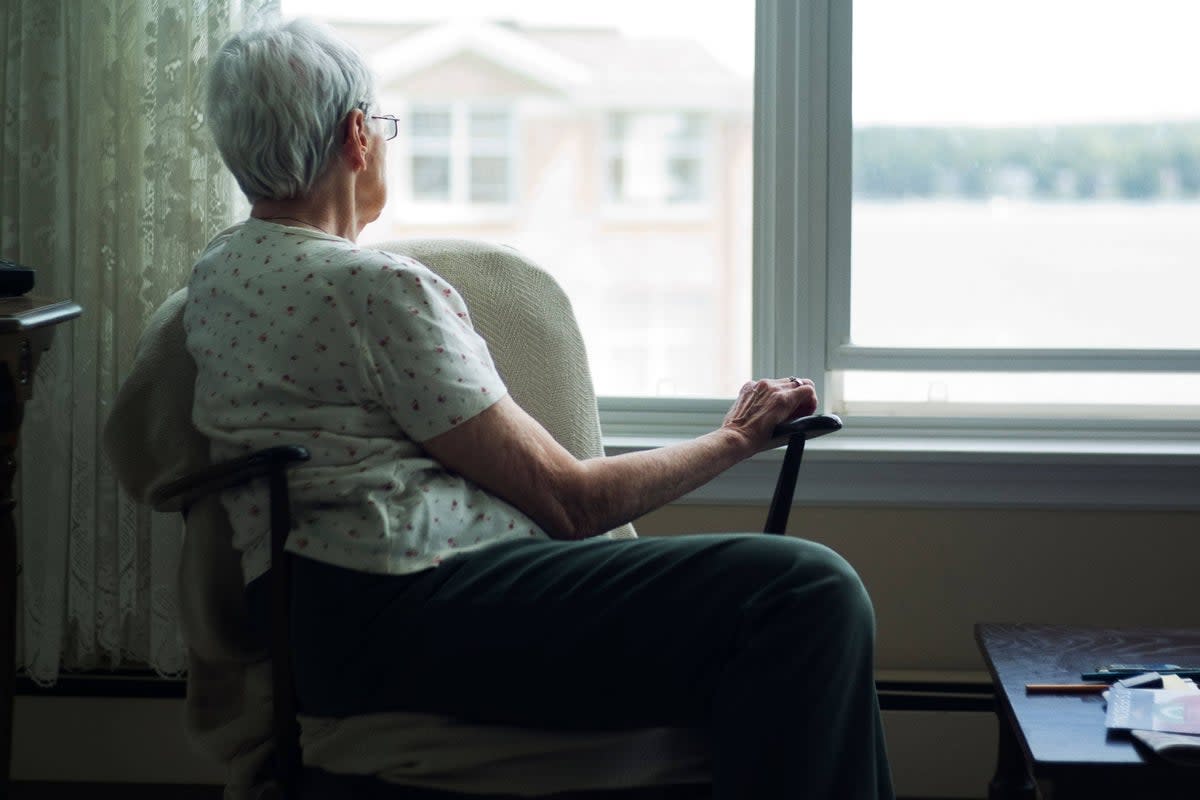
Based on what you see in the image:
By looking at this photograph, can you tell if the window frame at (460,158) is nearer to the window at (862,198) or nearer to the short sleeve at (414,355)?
the window at (862,198)

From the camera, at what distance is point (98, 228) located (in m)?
2.10

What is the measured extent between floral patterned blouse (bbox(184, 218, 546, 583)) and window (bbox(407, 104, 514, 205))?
91 centimetres

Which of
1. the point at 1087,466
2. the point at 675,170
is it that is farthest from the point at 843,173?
the point at 1087,466

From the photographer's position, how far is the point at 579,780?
1.35 m

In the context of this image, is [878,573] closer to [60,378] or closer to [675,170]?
[675,170]

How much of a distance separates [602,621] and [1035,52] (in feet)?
4.80

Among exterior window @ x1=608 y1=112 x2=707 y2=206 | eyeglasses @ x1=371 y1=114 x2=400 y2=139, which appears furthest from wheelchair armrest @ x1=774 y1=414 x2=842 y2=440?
exterior window @ x1=608 y1=112 x2=707 y2=206

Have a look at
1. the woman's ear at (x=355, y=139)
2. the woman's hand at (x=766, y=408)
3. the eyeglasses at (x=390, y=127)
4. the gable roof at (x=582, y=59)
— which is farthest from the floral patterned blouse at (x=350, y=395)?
the gable roof at (x=582, y=59)

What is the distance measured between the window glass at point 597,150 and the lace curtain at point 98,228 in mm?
362

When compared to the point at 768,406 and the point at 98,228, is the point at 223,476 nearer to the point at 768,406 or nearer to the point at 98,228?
the point at 768,406

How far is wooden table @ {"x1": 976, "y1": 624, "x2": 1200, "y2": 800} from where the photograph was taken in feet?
3.98

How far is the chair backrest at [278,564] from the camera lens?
1.33 meters

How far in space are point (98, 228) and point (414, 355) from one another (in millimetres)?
996

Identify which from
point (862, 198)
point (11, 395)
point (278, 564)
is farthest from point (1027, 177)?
point (11, 395)
